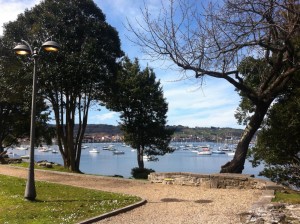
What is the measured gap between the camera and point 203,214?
26.3 feet

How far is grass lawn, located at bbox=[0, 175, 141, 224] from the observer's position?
7.57 meters

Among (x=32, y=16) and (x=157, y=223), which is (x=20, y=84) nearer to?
(x=32, y=16)

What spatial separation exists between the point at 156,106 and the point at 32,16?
1098 cm

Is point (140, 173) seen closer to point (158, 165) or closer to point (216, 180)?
point (216, 180)

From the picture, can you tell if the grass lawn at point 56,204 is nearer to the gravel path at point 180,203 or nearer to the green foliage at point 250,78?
the gravel path at point 180,203

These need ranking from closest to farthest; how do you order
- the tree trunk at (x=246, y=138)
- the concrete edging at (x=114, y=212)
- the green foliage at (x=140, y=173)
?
1. the concrete edging at (x=114, y=212)
2. the tree trunk at (x=246, y=138)
3. the green foliage at (x=140, y=173)

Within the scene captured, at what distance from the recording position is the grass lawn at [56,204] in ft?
24.8

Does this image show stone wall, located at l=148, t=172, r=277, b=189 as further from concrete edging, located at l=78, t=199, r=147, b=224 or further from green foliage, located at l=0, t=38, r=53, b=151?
green foliage, located at l=0, t=38, r=53, b=151

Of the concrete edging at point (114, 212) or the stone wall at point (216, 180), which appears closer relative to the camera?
the concrete edging at point (114, 212)

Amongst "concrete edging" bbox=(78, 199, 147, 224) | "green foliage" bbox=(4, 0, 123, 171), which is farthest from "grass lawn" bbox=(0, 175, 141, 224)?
"green foliage" bbox=(4, 0, 123, 171)

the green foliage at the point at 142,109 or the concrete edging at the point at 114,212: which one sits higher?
the green foliage at the point at 142,109

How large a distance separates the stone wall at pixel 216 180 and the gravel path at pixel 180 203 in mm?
403

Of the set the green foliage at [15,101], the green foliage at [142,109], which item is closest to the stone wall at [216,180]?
the green foliage at [15,101]

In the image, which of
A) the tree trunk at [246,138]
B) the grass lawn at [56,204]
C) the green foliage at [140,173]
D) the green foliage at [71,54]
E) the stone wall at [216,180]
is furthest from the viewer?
the green foliage at [140,173]
